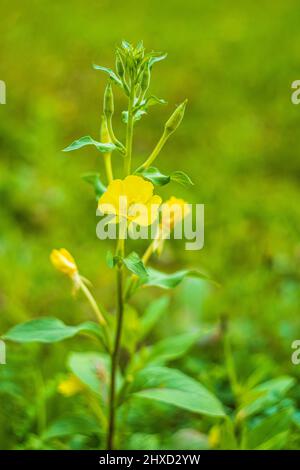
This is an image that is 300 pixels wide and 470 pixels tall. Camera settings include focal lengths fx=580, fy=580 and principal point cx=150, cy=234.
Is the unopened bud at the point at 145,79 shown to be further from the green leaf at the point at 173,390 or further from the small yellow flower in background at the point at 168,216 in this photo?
the green leaf at the point at 173,390

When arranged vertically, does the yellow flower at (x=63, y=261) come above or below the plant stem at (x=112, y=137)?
below

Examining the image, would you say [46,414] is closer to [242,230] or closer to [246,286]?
[246,286]

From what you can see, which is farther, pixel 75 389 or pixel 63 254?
pixel 75 389

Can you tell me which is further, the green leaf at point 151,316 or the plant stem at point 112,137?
the green leaf at point 151,316

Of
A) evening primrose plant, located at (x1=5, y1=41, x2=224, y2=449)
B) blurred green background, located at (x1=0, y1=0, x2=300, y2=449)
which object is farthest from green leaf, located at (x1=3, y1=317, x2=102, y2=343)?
blurred green background, located at (x1=0, y1=0, x2=300, y2=449)

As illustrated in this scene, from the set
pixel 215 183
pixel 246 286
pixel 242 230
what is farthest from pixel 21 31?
pixel 246 286

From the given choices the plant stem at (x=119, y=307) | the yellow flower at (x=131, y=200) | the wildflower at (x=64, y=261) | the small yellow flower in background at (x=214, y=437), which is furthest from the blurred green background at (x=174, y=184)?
the yellow flower at (x=131, y=200)

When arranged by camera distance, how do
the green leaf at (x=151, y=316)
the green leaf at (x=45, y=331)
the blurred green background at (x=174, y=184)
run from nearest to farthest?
1. the green leaf at (x=45, y=331)
2. the green leaf at (x=151, y=316)
3. the blurred green background at (x=174, y=184)

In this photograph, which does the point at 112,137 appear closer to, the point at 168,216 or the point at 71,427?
the point at 168,216

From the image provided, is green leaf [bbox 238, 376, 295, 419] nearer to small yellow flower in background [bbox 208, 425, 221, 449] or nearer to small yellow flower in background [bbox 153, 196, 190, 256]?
small yellow flower in background [bbox 208, 425, 221, 449]
